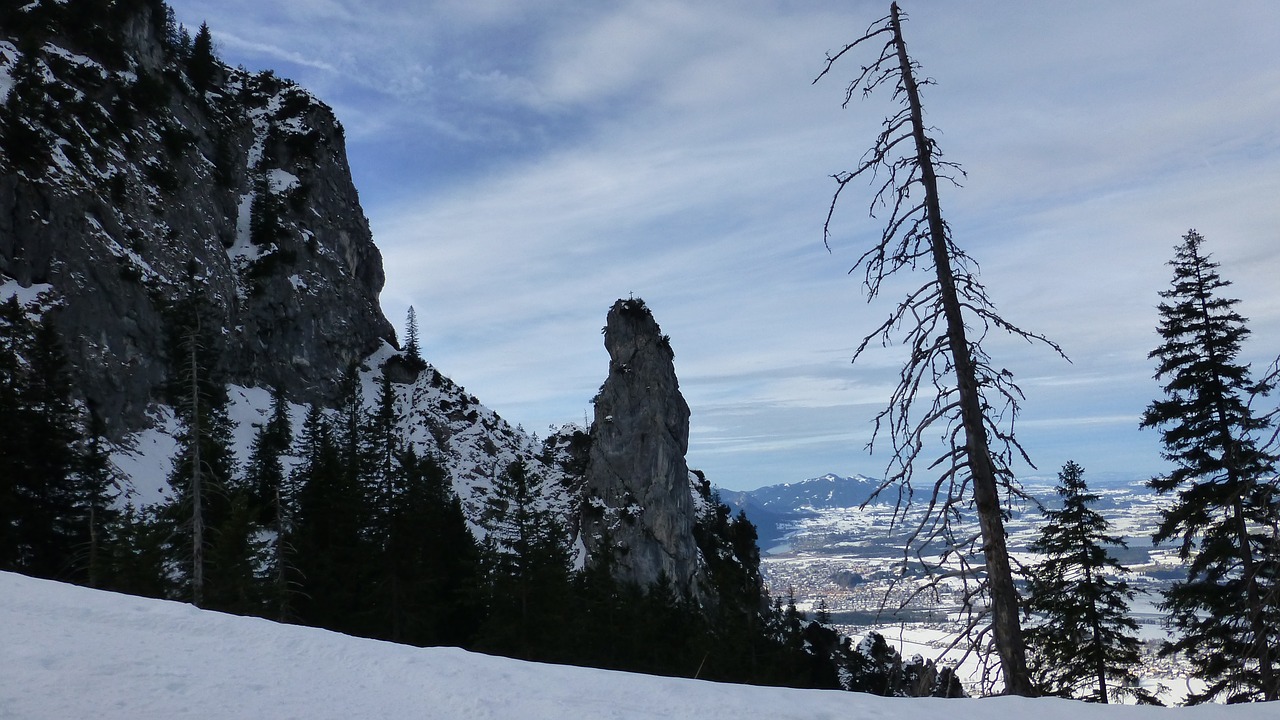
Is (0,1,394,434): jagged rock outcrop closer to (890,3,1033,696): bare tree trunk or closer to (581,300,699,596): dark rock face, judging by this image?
(581,300,699,596): dark rock face

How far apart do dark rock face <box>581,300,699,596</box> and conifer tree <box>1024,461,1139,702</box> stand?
40.3 m

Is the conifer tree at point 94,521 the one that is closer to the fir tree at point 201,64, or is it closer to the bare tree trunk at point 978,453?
the bare tree trunk at point 978,453

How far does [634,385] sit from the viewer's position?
70.6 metres

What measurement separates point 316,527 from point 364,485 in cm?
782

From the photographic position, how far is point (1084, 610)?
69.8ft

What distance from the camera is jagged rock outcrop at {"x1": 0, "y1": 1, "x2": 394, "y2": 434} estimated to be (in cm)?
4812

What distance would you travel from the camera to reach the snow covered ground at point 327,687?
4953 millimetres

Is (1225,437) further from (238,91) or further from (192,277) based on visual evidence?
(238,91)

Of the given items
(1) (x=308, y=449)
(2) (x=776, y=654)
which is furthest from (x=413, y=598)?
(1) (x=308, y=449)

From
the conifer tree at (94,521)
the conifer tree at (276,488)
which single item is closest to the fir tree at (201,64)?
the conifer tree at (276,488)

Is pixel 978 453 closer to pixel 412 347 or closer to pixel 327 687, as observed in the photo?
pixel 327 687

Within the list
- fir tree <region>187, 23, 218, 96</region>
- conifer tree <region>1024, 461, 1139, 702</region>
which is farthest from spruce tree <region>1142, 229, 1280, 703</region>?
fir tree <region>187, 23, 218, 96</region>

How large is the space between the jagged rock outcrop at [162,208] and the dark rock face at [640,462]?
36.3 metres

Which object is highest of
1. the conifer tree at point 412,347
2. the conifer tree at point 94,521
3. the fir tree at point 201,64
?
the fir tree at point 201,64
